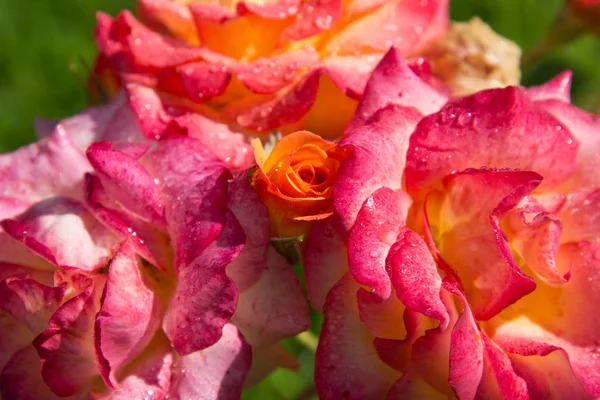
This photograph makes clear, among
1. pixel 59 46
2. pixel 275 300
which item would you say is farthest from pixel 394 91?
pixel 59 46

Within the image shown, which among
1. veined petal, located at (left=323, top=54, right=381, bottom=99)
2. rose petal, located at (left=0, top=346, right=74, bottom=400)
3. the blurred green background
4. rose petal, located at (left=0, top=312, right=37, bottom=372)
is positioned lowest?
the blurred green background

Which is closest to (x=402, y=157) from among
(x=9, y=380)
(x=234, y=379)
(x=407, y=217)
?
(x=407, y=217)

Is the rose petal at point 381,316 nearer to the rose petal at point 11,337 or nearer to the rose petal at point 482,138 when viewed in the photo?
the rose petal at point 482,138

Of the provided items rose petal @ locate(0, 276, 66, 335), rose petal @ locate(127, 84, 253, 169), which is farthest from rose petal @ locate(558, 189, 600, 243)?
rose petal @ locate(0, 276, 66, 335)

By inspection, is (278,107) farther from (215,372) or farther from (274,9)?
(215,372)

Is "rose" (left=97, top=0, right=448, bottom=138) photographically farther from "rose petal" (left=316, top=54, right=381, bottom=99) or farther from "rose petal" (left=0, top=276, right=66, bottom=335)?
"rose petal" (left=0, top=276, right=66, bottom=335)

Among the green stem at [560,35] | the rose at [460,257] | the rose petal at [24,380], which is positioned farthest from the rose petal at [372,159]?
the green stem at [560,35]

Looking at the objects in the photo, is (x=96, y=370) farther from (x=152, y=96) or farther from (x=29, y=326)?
(x=152, y=96)
